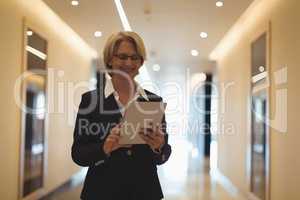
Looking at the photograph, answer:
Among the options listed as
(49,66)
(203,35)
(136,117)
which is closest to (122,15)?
(49,66)

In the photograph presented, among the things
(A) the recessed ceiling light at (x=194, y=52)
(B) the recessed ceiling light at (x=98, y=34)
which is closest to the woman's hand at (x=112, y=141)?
(B) the recessed ceiling light at (x=98, y=34)

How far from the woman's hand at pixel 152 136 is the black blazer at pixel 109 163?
0.03 metres

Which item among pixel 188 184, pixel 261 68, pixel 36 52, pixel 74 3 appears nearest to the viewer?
pixel 74 3

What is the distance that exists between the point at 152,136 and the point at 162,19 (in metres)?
5.44

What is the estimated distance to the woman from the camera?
4.22 ft

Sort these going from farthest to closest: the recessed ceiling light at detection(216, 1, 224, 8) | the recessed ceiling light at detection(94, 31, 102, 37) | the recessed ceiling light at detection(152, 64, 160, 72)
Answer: the recessed ceiling light at detection(152, 64, 160, 72)
the recessed ceiling light at detection(94, 31, 102, 37)
the recessed ceiling light at detection(216, 1, 224, 8)

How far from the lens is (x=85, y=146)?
1302 millimetres

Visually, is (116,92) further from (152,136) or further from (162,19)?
(162,19)

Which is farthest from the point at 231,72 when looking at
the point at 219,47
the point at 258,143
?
the point at 258,143

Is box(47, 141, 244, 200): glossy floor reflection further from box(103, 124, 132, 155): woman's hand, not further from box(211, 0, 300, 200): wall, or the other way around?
box(103, 124, 132, 155): woman's hand

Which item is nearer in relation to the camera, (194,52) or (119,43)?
(119,43)

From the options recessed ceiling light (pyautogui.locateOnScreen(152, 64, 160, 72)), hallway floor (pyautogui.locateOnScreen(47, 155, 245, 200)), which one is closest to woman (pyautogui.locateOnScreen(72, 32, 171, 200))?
hallway floor (pyautogui.locateOnScreen(47, 155, 245, 200))

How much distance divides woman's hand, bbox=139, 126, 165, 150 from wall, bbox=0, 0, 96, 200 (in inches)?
147

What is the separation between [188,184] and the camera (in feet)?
26.2
